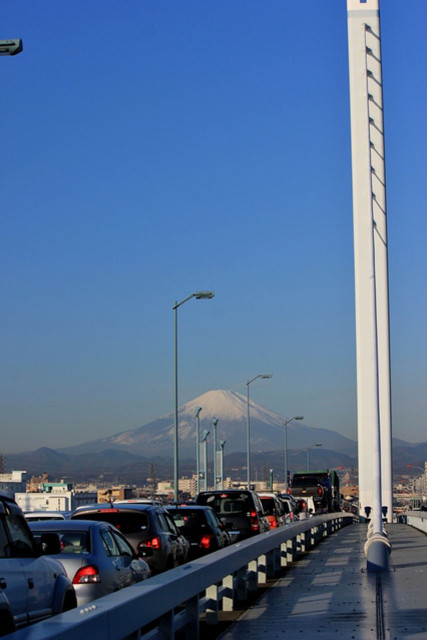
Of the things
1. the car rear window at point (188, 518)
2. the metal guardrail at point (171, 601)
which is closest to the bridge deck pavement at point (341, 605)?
the metal guardrail at point (171, 601)

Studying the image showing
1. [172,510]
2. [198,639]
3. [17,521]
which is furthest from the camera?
[172,510]

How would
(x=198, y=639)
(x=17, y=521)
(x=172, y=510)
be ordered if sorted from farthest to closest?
1. (x=172, y=510)
2. (x=198, y=639)
3. (x=17, y=521)

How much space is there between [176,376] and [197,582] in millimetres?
25763

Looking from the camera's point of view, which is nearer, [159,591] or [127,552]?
[159,591]

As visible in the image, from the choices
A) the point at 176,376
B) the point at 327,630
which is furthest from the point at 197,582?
the point at 176,376

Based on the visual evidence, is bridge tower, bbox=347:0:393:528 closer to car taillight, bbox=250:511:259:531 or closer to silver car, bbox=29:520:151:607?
car taillight, bbox=250:511:259:531

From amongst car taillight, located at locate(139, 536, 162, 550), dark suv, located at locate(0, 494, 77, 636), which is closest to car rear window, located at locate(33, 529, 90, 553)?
dark suv, located at locate(0, 494, 77, 636)

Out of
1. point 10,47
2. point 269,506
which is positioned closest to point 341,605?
point 10,47

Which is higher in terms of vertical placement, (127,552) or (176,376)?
(176,376)

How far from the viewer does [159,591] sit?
875cm

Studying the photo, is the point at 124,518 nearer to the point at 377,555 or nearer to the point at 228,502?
the point at 377,555

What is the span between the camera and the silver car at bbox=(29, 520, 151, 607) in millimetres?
11414

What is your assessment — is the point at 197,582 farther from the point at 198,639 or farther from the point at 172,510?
the point at 172,510

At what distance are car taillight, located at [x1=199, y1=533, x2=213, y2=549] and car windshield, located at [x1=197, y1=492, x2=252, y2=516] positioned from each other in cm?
568
